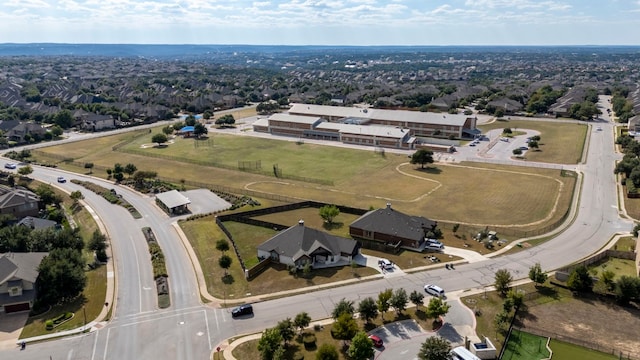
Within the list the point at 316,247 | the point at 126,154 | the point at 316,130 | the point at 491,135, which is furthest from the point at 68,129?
the point at 491,135

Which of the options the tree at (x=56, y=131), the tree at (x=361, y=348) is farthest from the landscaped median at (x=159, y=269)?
the tree at (x=56, y=131)

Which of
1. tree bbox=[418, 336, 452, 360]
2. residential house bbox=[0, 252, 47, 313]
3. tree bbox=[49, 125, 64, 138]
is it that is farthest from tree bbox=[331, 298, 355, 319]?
tree bbox=[49, 125, 64, 138]

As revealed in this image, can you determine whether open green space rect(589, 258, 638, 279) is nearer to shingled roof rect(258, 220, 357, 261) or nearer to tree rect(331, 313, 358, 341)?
shingled roof rect(258, 220, 357, 261)

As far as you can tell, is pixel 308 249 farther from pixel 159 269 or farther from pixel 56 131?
pixel 56 131

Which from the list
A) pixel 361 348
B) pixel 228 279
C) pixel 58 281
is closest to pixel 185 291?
pixel 228 279

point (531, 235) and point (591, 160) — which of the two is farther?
point (591, 160)

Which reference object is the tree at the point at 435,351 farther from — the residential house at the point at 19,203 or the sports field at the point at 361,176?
the residential house at the point at 19,203

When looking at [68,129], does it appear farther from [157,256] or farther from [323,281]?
[323,281]
